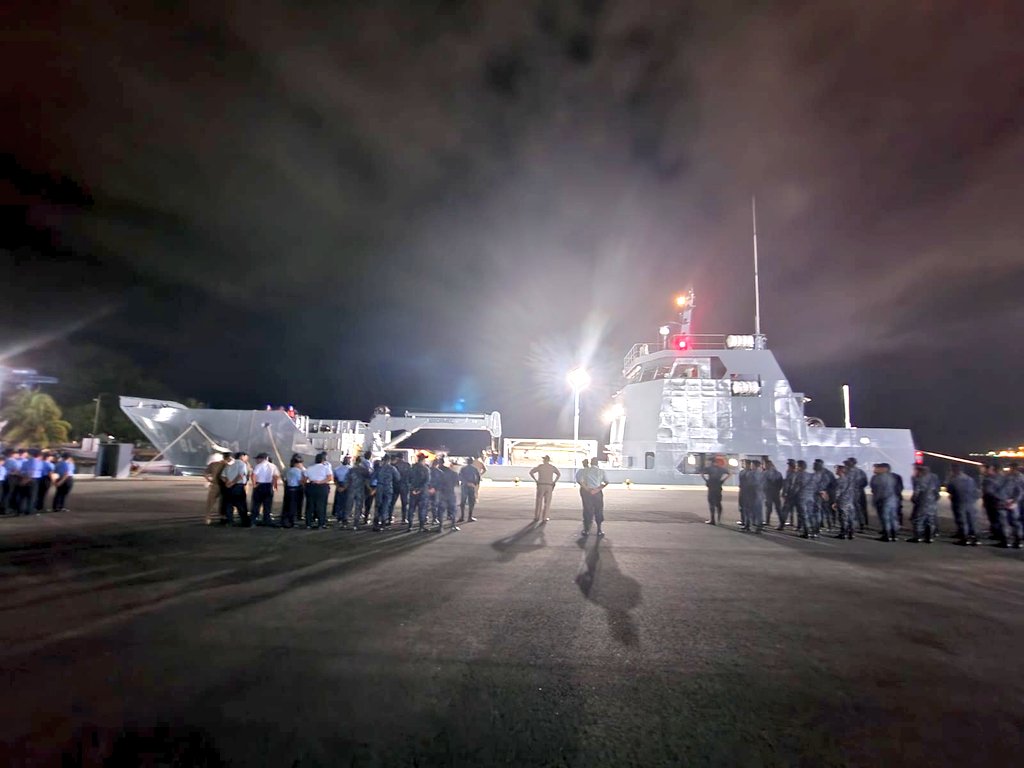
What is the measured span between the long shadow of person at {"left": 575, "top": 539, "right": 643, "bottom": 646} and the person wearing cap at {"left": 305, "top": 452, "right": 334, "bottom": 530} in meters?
5.91

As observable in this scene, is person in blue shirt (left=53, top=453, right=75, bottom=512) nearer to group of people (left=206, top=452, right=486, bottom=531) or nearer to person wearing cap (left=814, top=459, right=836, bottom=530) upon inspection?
group of people (left=206, top=452, right=486, bottom=531)

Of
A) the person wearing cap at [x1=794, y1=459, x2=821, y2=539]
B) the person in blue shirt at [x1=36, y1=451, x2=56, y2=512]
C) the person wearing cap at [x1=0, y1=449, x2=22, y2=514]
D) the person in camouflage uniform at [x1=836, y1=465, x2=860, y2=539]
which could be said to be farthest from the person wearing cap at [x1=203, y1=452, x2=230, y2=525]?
the person in camouflage uniform at [x1=836, y1=465, x2=860, y2=539]

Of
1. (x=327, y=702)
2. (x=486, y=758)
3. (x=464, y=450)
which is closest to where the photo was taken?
(x=486, y=758)

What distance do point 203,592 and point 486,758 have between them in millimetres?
4579

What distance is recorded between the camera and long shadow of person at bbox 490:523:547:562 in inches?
335

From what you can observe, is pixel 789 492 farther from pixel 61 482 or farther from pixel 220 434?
pixel 220 434

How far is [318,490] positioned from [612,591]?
289 inches

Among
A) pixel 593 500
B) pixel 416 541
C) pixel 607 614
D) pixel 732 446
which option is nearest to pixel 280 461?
pixel 416 541

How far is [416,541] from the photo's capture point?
32.0 ft

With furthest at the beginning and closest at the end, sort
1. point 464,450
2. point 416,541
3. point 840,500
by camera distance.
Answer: point 464,450 < point 840,500 < point 416,541

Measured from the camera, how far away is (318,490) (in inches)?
443

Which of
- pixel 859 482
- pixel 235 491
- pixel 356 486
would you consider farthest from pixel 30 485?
pixel 859 482

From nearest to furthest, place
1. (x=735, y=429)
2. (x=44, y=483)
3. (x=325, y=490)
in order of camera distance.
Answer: (x=325, y=490), (x=44, y=483), (x=735, y=429)

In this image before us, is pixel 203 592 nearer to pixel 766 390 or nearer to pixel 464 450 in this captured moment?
pixel 766 390
